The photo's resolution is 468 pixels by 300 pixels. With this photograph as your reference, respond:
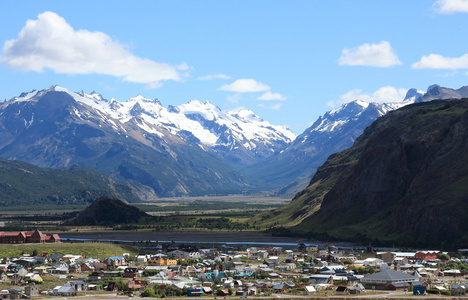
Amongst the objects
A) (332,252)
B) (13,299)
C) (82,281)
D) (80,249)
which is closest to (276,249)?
(332,252)

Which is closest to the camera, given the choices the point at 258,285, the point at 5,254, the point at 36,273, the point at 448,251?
the point at 258,285

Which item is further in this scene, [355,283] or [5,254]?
[5,254]

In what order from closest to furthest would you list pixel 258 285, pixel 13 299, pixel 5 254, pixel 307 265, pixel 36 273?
1. pixel 13 299
2. pixel 258 285
3. pixel 36 273
4. pixel 307 265
5. pixel 5 254

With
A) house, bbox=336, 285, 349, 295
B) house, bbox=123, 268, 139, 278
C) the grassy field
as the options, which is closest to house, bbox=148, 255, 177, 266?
the grassy field

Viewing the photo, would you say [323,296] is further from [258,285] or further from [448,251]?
[448,251]

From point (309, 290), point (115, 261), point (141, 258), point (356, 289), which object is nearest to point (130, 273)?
point (115, 261)

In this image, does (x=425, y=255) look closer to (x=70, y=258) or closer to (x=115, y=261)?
(x=115, y=261)

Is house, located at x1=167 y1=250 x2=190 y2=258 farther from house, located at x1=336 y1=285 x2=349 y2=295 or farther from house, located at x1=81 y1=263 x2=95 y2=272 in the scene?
house, located at x1=336 y1=285 x2=349 y2=295
